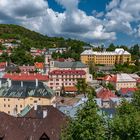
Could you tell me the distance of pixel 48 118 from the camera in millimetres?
36969

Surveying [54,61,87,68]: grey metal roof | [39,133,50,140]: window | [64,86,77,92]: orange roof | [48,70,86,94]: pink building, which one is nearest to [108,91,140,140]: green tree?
[39,133,50,140]: window

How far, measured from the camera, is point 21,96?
69.1 m

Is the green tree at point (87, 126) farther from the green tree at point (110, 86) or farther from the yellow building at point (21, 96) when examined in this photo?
the green tree at point (110, 86)

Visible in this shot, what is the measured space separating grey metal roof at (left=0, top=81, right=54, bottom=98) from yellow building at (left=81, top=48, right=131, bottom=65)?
9055 cm

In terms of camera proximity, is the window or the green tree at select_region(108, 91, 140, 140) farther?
the window

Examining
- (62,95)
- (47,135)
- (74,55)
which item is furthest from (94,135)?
(74,55)

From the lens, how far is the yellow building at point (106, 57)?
161 meters

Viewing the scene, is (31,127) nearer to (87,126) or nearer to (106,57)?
(87,126)

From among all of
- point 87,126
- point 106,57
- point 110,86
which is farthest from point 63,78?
point 87,126

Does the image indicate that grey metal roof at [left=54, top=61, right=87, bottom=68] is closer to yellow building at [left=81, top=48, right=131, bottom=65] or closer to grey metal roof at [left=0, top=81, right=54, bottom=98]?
yellow building at [left=81, top=48, right=131, bottom=65]

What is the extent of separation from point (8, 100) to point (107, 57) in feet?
326

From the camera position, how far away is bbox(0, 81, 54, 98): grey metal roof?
69188 millimetres

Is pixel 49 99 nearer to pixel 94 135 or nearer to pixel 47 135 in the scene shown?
pixel 47 135

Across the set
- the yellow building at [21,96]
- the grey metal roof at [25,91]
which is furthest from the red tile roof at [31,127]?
the grey metal roof at [25,91]
